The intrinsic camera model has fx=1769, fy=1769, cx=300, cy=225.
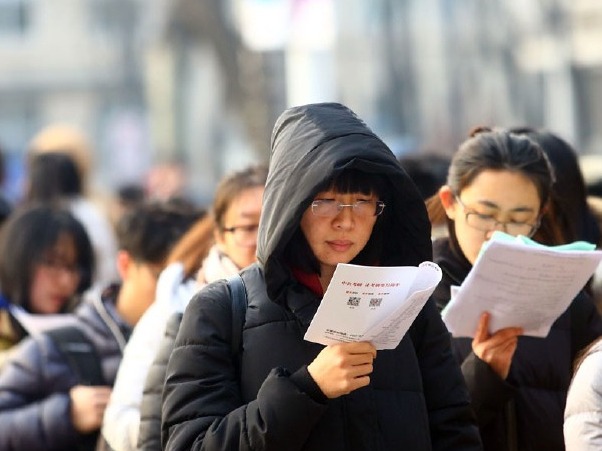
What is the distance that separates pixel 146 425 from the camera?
4.75m

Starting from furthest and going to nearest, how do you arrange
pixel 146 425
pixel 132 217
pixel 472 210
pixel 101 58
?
1. pixel 101 58
2. pixel 132 217
3. pixel 472 210
4. pixel 146 425

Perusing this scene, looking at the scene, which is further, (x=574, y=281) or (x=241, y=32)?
(x=241, y=32)

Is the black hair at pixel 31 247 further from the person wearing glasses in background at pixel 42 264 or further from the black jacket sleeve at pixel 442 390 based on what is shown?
the black jacket sleeve at pixel 442 390

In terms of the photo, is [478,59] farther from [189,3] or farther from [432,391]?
[432,391]

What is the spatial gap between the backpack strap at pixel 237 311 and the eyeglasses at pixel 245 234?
47.9 inches

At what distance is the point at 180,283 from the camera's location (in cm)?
550

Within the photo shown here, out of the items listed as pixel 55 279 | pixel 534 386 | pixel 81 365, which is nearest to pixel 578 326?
pixel 534 386

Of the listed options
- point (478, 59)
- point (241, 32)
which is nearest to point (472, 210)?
point (241, 32)

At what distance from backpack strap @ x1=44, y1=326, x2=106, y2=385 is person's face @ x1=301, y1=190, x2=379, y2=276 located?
1930 mm

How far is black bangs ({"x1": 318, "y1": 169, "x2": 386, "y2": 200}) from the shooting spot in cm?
409

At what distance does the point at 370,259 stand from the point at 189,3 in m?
24.4

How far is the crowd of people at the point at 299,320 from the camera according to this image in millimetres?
4039

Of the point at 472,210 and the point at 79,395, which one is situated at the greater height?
the point at 472,210

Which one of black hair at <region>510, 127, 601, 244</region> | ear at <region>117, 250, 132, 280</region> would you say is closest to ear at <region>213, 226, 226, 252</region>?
ear at <region>117, 250, 132, 280</region>
